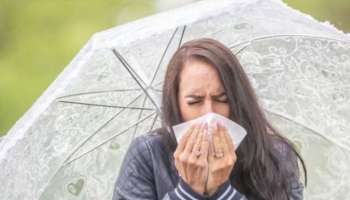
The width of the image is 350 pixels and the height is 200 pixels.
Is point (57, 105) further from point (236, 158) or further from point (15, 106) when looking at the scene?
point (15, 106)

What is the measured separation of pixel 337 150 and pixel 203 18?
A: 63 cm

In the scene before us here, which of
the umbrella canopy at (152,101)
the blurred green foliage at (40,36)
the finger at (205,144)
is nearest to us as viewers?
the finger at (205,144)

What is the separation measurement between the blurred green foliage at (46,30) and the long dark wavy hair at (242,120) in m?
4.72

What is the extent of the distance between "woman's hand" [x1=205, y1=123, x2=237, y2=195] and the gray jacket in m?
0.14

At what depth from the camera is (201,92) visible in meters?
2.49

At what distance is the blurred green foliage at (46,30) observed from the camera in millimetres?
7320

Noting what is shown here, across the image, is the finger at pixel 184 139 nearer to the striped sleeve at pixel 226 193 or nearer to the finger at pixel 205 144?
the finger at pixel 205 144

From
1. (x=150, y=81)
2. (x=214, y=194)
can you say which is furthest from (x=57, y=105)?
(x=214, y=194)

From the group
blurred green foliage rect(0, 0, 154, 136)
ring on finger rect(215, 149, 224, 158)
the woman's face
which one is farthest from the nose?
blurred green foliage rect(0, 0, 154, 136)

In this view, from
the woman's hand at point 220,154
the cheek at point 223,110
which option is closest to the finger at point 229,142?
the woman's hand at point 220,154

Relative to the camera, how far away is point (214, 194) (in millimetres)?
2438

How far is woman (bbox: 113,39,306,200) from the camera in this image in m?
2.40

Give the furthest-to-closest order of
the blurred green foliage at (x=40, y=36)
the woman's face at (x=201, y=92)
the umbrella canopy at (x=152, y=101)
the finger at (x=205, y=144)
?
1. the blurred green foliage at (x=40, y=36)
2. the umbrella canopy at (x=152, y=101)
3. the woman's face at (x=201, y=92)
4. the finger at (x=205, y=144)

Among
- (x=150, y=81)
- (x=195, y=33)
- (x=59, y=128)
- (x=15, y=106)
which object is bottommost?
(x=59, y=128)
